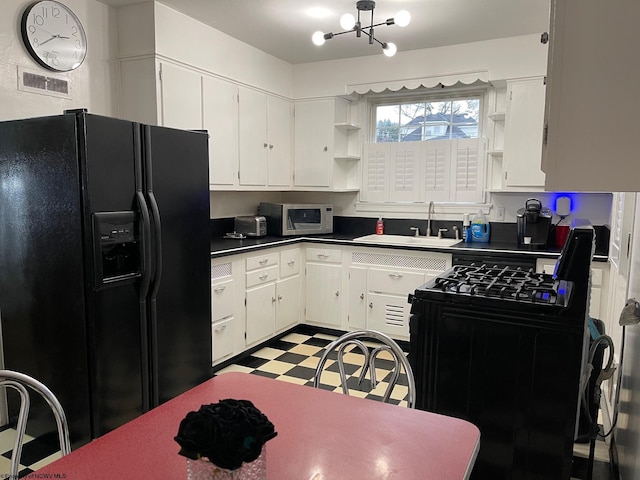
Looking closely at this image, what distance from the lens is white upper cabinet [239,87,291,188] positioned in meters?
3.94

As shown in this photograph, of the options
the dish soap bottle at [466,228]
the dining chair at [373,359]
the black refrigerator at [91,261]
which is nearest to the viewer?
the dining chair at [373,359]

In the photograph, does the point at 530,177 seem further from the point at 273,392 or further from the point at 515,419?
the point at 273,392

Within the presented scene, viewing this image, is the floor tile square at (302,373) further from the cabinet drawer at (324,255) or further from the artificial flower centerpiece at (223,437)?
the artificial flower centerpiece at (223,437)

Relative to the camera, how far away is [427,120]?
437 cm

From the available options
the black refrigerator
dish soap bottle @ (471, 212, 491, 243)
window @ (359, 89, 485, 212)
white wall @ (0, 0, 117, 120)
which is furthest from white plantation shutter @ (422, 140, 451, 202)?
Answer: white wall @ (0, 0, 117, 120)

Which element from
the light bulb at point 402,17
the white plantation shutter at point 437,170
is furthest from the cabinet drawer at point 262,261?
the light bulb at point 402,17

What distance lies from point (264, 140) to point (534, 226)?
229 cm

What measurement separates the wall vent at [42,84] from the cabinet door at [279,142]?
5.72ft

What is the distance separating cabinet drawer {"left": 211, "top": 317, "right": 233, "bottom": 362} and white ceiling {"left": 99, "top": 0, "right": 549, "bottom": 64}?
2093mm

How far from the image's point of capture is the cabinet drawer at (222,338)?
3.30m

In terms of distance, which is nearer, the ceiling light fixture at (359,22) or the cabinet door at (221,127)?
the ceiling light fixture at (359,22)

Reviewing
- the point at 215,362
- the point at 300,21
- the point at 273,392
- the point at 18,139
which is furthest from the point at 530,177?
the point at 18,139

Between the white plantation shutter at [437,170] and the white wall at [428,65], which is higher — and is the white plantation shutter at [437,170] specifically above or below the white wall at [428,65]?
below

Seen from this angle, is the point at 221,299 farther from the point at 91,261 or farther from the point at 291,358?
the point at 91,261
